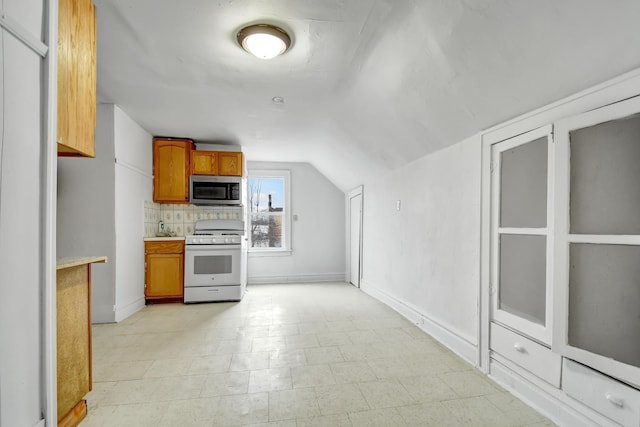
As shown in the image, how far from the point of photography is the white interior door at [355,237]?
5.46 metres

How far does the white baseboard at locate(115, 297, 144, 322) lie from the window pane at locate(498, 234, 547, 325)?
388 cm

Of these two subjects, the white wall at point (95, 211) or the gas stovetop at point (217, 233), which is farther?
the gas stovetop at point (217, 233)

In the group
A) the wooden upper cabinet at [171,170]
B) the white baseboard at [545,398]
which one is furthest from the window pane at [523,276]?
the wooden upper cabinet at [171,170]

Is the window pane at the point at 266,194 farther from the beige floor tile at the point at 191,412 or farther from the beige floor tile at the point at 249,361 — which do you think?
the beige floor tile at the point at 191,412

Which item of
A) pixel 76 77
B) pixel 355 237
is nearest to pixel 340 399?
pixel 76 77

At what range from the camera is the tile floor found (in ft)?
5.94

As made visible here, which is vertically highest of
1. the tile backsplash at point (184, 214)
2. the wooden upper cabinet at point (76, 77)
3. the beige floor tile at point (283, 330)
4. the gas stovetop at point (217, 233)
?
the wooden upper cabinet at point (76, 77)

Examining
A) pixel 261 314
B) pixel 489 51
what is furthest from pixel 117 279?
pixel 489 51

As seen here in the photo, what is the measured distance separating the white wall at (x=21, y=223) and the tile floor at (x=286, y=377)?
30.0 inches

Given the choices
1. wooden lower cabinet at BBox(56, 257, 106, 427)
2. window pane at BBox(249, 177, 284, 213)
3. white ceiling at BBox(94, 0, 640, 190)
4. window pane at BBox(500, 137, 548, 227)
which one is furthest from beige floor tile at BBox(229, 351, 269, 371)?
window pane at BBox(249, 177, 284, 213)

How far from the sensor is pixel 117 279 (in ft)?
11.7

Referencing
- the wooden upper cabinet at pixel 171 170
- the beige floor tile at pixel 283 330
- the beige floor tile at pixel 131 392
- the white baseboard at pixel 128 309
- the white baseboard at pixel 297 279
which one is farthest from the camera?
the white baseboard at pixel 297 279

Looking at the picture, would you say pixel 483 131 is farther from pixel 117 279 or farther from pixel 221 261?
pixel 117 279

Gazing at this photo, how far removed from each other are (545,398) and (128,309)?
164 inches
